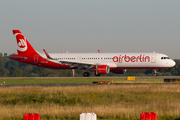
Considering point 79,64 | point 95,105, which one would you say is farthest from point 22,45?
point 95,105

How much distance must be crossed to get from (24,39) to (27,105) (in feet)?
121

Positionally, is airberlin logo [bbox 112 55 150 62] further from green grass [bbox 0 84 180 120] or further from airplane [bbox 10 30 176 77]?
green grass [bbox 0 84 180 120]

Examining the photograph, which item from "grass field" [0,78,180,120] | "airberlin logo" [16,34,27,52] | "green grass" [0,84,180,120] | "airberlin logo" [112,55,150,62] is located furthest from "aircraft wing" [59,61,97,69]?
"green grass" [0,84,180,120]

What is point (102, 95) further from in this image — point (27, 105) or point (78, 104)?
point (27, 105)

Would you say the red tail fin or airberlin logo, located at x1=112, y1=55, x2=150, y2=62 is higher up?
the red tail fin

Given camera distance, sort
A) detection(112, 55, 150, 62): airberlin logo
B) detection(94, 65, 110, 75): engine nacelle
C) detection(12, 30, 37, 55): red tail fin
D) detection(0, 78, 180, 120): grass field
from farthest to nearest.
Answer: detection(12, 30, 37, 55): red tail fin → detection(112, 55, 150, 62): airberlin logo → detection(94, 65, 110, 75): engine nacelle → detection(0, 78, 180, 120): grass field

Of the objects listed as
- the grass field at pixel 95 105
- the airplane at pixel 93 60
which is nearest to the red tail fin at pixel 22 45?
the airplane at pixel 93 60

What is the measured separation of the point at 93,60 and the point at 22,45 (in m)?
14.1

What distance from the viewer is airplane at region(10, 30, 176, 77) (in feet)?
155

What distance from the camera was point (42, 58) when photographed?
51.5 metres

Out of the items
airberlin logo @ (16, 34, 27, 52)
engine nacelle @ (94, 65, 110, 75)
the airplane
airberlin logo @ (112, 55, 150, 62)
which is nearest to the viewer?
engine nacelle @ (94, 65, 110, 75)

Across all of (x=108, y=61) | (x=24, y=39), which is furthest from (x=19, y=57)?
(x=108, y=61)

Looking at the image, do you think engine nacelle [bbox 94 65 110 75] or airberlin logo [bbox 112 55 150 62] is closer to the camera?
engine nacelle [bbox 94 65 110 75]

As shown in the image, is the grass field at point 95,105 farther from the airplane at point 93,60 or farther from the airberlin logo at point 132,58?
the airplane at point 93,60
